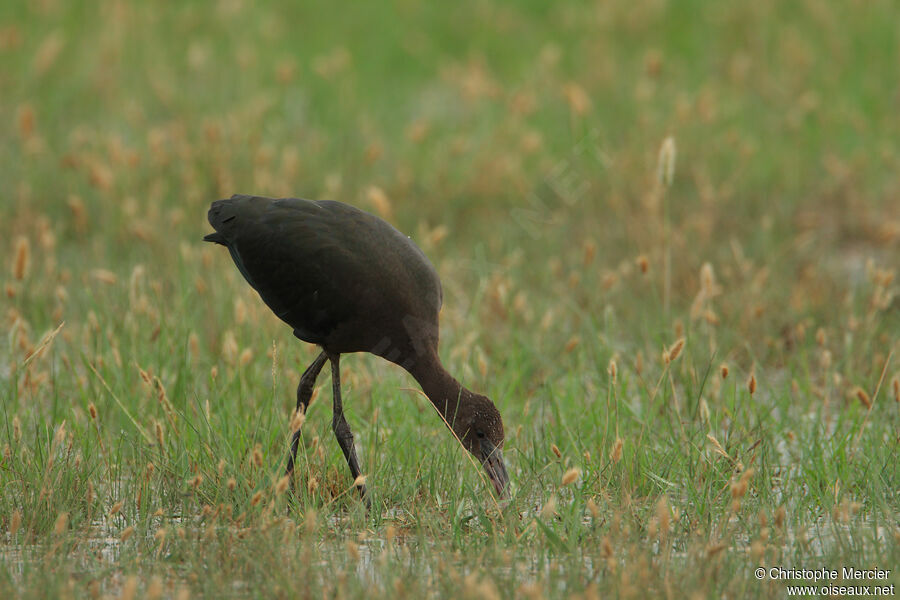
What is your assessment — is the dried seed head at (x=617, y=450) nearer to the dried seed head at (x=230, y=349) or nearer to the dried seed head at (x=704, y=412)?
the dried seed head at (x=704, y=412)

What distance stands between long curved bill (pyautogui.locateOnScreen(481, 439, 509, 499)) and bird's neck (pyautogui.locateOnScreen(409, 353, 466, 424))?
0.17 metres

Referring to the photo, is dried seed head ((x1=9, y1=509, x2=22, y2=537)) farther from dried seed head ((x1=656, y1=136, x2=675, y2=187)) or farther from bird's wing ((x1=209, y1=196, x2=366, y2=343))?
dried seed head ((x1=656, y1=136, x2=675, y2=187))

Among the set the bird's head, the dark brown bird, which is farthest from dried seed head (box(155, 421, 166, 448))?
the bird's head

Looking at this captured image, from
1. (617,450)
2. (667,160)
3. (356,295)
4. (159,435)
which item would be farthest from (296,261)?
(667,160)

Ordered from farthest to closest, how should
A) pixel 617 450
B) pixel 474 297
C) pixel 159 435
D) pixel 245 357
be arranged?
1. pixel 474 297
2. pixel 245 357
3. pixel 159 435
4. pixel 617 450

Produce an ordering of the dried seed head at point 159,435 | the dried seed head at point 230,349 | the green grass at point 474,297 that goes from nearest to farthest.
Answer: the green grass at point 474,297, the dried seed head at point 159,435, the dried seed head at point 230,349

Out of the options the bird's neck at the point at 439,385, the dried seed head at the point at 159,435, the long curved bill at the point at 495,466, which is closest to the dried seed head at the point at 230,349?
the dried seed head at the point at 159,435

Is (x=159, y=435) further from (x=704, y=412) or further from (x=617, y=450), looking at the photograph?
(x=704, y=412)

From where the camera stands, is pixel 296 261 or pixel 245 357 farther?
pixel 245 357


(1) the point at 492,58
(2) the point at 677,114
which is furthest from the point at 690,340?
(1) the point at 492,58

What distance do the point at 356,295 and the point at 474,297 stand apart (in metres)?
2.22

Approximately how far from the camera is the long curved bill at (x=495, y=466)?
13.2ft

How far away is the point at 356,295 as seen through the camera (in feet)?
13.6

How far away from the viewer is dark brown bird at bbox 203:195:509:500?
4.16 metres
